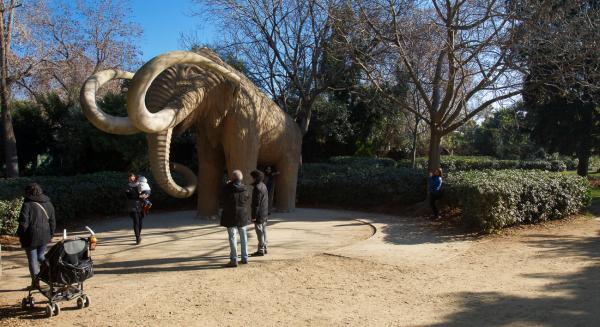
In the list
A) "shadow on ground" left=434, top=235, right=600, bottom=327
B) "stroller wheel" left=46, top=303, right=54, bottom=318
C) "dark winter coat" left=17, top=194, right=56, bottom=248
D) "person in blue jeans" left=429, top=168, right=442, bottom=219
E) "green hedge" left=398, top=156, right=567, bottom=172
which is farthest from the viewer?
"green hedge" left=398, top=156, right=567, bottom=172

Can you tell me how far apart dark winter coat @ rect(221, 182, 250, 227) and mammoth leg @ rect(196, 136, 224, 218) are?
3.95 metres

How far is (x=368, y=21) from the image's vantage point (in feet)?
38.8

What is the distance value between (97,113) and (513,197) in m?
8.17

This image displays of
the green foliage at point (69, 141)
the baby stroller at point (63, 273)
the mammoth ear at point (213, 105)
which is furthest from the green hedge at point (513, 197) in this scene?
the green foliage at point (69, 141)

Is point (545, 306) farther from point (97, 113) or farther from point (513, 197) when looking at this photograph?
Answer: point (97, 113)

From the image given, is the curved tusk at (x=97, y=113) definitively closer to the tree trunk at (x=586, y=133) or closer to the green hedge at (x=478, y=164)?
the tree trunk at (x=586, y=133)

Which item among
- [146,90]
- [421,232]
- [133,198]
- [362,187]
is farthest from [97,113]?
[362,187]

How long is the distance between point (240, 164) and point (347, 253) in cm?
343

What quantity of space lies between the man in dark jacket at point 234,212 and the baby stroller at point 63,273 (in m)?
2.15

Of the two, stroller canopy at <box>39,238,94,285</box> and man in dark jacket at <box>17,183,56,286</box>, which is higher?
man in dark jacket at <box>17,183,56,286</box>

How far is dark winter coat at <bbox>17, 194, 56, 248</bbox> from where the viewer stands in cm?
569

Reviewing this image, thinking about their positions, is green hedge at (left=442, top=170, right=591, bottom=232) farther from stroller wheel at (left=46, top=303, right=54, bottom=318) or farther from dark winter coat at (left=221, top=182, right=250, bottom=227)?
stroller wheel at (left=46, top=303, right=54, bottom=318)

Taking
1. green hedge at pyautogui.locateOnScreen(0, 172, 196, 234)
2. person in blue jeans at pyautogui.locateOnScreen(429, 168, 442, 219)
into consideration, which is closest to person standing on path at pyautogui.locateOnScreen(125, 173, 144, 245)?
green hedge at pyautogui.locateOnScreen(0, 172, 196, 234)

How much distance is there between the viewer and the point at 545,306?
5250 mm
